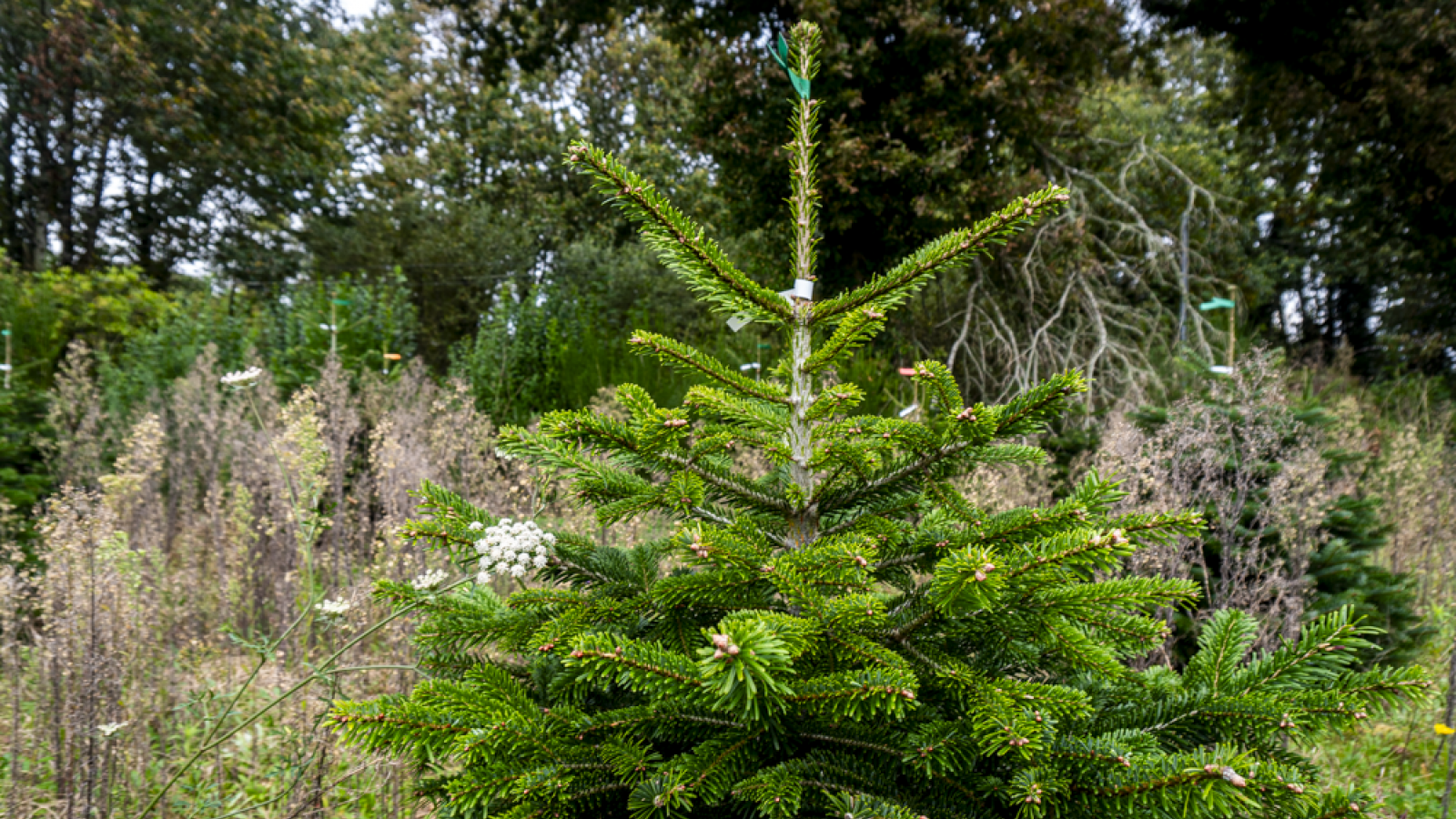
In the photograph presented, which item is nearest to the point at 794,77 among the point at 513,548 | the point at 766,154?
the point at 513,548

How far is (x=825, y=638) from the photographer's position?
107 centimetres

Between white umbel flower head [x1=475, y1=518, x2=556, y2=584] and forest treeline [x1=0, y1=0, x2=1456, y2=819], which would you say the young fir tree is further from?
forest treeline [x1=0, y1=0, x2=1456, y2=819]

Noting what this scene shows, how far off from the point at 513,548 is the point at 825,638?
20.9 inches

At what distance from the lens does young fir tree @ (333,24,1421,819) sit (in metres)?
0.96

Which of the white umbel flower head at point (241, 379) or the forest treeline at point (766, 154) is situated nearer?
the white umbel flower head at point (241, 379)

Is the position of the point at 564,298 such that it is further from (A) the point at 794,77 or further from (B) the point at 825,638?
(B) the point at 825,638

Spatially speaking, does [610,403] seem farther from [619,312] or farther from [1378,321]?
[1378,321]

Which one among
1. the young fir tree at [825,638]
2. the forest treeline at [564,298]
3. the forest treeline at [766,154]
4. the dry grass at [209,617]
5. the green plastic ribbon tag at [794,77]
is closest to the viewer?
the young fir tree at [825,638]

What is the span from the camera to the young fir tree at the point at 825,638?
96 centimetres

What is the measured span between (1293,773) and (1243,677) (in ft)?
1.05

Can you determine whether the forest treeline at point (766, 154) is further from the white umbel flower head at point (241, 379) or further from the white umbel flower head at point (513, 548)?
the white umbel flower head at point (513, 548)

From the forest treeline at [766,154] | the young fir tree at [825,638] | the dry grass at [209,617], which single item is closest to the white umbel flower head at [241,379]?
the dry grass at [209,617]

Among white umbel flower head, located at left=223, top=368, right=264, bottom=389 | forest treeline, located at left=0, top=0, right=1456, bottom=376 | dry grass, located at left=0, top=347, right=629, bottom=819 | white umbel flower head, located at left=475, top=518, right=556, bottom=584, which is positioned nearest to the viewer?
white umbel flower head, located at left=475, top=518, right=556, bottom=584

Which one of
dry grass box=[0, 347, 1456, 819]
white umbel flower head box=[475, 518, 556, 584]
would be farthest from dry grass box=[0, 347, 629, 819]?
white umbel flower head box=[475, 518, 556, 584]
